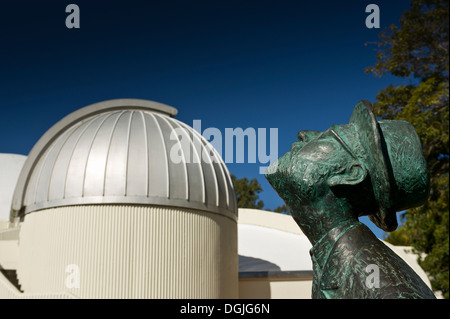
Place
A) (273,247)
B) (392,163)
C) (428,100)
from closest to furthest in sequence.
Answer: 1. (392,163)
2. (428,100)
3. (273,247)

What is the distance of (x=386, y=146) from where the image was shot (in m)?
2.29

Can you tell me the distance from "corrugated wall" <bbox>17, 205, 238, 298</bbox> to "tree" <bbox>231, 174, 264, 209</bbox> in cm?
3950

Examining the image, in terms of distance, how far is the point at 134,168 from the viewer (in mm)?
13734

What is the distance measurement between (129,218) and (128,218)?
3 centimetres

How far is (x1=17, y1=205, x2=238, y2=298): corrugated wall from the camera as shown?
43.4ft

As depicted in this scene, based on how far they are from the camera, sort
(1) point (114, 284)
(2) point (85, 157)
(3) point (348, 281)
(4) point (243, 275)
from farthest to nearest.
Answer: (4) point (243, 275), (2) point (85, 157), (1) point (114, 284), (3) point (348, 281)

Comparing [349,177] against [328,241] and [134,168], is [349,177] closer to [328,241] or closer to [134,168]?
[328,241]

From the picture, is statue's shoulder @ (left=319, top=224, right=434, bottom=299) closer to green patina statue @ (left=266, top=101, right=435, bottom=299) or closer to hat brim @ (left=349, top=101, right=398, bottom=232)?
green patina statue @ (left=266, top=101, right=435, bottom=299)

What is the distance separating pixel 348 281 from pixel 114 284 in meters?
12.1

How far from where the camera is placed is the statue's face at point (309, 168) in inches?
93.5

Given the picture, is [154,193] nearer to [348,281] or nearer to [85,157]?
[85,157]

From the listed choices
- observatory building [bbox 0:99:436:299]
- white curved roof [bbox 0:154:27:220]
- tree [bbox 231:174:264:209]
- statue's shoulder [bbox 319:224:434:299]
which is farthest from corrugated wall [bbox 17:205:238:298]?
tree [bbox 231:174:264:209]

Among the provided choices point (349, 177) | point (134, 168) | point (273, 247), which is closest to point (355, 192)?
point (349, 177)
